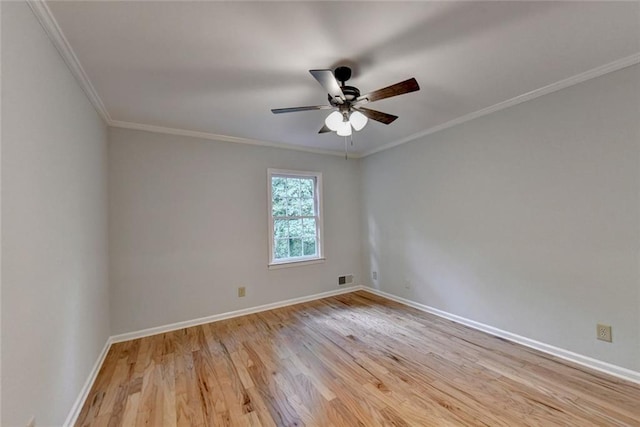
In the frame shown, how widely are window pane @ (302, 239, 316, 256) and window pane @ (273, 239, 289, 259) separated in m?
0.30

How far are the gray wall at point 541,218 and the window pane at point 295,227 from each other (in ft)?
5.48

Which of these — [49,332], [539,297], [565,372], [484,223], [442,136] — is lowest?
[565,372]

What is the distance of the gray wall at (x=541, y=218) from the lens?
203cm

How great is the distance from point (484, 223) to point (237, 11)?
2955 millimetres

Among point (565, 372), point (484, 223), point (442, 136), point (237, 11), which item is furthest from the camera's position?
point (442, 136)

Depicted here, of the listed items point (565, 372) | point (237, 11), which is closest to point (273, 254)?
point (237, 11)

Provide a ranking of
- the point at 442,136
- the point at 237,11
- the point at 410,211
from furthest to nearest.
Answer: the point at 410,211 → the point at 442,136 → the point at 237,11

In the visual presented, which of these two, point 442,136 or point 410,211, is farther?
point 410,211

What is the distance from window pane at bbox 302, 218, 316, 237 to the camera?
4.16 m

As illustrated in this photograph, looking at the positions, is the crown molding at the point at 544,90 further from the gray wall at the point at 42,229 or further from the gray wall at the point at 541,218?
the gray wall at the point at 42,229

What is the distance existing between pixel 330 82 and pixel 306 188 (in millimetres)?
Answer: 2513

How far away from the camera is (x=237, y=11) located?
144 centimetres

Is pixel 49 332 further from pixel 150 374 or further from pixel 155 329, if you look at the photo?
Answer: pixel 155 329

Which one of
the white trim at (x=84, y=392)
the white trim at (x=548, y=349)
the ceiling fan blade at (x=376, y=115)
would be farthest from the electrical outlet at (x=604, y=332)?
the white trim at (x=84, y=392)
